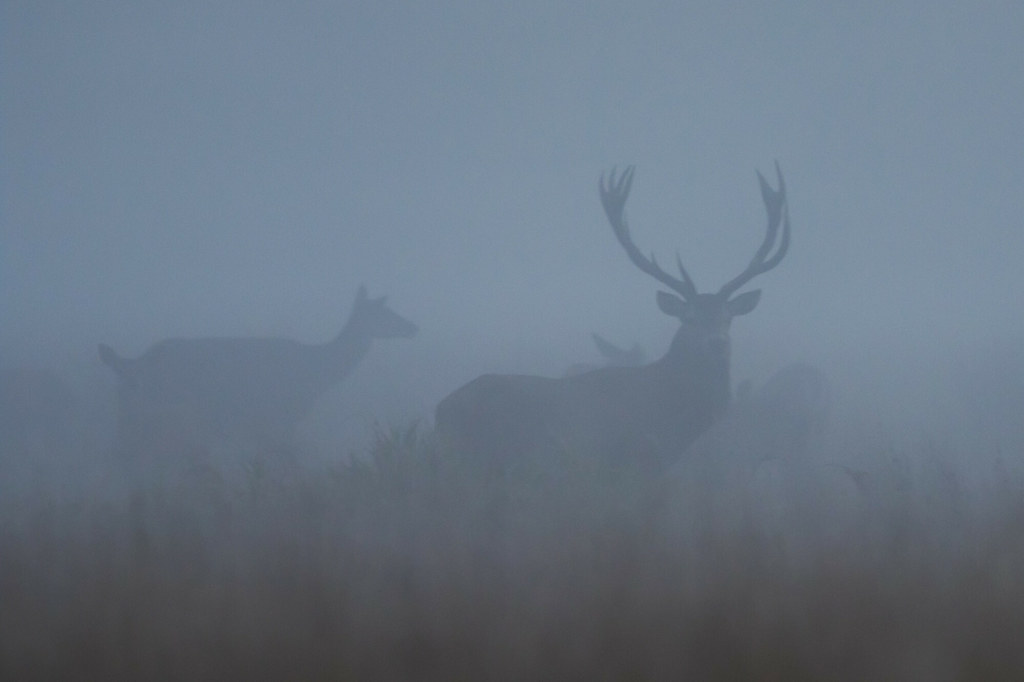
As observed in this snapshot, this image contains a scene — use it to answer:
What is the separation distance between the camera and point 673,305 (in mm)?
8453

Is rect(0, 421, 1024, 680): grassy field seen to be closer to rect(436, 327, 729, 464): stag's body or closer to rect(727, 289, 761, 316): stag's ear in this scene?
rect(436, 327, 729, 464): stag's body

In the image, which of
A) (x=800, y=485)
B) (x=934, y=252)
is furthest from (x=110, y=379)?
(x=934, y=252)

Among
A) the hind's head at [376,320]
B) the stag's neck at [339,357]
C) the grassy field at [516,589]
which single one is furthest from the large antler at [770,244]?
the hind's head at [376,320]

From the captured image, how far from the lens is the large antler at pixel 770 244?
8.38 m

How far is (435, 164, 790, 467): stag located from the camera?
303 inches

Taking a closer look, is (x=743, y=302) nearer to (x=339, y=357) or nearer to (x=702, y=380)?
(x=702, y=380)

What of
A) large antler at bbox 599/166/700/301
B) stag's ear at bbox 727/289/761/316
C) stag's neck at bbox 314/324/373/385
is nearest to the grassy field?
stag's ear at bbox 727/289/761/316

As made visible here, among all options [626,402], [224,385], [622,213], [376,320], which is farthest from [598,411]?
[376,320]

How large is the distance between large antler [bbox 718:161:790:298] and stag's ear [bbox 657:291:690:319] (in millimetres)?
263

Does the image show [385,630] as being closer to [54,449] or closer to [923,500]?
[923,500]

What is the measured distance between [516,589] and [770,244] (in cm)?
506

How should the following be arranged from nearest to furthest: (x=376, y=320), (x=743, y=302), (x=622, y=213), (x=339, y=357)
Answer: (x=743, y=302)
(x=622, y=213)
(x=339, y=357)
(x=376, y=320)

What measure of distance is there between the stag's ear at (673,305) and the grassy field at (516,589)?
101 inches

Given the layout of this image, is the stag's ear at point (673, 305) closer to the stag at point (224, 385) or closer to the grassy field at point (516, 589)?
the grassy field at point (516, 589)
